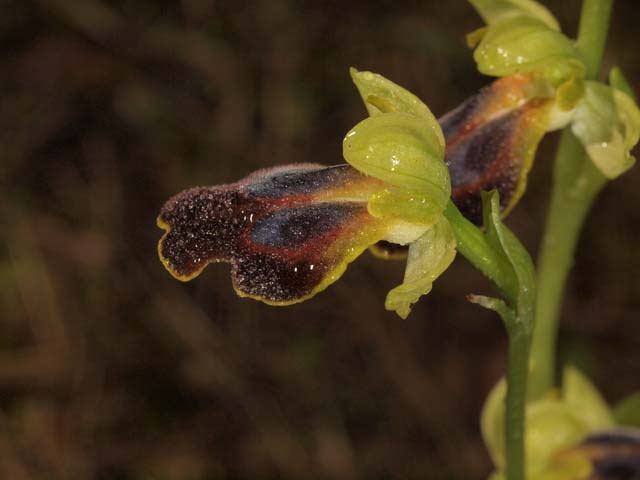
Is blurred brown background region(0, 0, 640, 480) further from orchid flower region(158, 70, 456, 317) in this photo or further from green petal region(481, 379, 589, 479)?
orchid flower region(158, 70, 456, 317)

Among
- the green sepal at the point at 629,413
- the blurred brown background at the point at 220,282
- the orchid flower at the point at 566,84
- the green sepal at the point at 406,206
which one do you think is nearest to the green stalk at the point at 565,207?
the orchid flower at the point at 566,84

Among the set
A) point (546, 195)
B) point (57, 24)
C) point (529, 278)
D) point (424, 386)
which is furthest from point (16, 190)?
point (529, 278)

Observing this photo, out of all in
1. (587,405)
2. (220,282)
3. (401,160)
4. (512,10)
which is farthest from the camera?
(220,282)

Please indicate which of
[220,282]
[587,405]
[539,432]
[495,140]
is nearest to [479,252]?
[495,140]

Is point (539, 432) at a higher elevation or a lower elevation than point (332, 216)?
lower

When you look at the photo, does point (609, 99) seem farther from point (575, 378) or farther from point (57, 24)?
point (57, 24)

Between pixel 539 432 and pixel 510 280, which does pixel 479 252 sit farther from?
pixel 539 432

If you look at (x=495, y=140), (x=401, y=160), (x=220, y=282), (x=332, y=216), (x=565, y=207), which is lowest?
(x=220, y=282)

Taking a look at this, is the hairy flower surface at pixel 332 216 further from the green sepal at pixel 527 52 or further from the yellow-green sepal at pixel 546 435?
the yellow-green sepal at pixel 546 435
